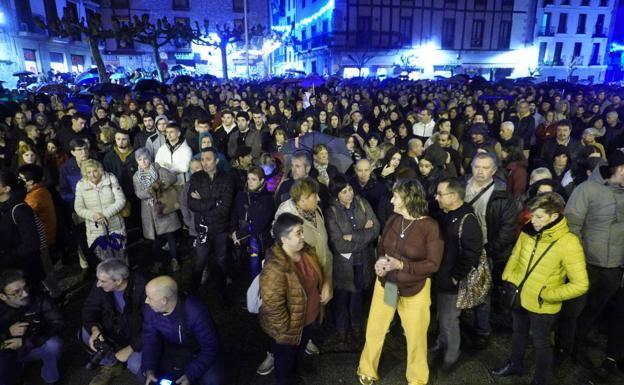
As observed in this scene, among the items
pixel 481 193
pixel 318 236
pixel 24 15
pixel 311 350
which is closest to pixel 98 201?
pixel 318 236

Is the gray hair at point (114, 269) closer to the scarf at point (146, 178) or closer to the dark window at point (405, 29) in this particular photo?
the scarf at point (146, 178)

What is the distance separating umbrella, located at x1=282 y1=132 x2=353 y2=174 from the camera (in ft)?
18.4

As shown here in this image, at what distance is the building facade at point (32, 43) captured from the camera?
2856 centimetres

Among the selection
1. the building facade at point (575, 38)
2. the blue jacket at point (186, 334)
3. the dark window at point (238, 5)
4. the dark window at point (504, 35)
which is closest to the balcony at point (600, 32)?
the building facade at point (575, 38)

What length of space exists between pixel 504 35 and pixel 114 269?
5037cm

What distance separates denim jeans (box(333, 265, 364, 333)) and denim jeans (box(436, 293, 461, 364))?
31.5 inches

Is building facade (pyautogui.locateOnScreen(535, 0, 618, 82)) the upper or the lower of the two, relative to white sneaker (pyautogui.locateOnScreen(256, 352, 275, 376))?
upper

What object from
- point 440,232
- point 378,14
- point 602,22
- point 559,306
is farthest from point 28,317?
point 602,22

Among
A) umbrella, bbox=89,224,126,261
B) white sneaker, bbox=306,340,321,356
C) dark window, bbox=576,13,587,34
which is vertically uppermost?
dark window, bbox=576,13,587,34

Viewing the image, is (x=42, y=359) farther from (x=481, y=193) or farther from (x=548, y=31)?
(x=548, y=31)

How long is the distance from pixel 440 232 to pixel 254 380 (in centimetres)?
215

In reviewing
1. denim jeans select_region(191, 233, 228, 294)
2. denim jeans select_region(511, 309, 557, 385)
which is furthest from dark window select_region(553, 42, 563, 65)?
denim jeans select_region(191, 233, 228, 294)

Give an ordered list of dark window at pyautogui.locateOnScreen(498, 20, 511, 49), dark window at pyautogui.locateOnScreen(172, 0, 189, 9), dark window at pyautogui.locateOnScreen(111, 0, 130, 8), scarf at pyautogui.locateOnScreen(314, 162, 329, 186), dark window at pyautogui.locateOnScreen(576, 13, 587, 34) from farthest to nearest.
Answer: dark window at pyautogui.locateOnScreen(576, 13, 587, 34) < dark window at pyautogui.locateOnScreen(172, 0, 189, 9) < dark window at pyautogui.locateOnScreen(111, 0, 130, 8) < dark window at pyautogui.locateOnScreen(498, 20, 511, 49) < scarf at pyautogui.locateOnScreen(314, 162, 329, 186)

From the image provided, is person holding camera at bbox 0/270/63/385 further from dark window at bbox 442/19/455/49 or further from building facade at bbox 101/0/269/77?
building facade at bbox 101/0/269/77
